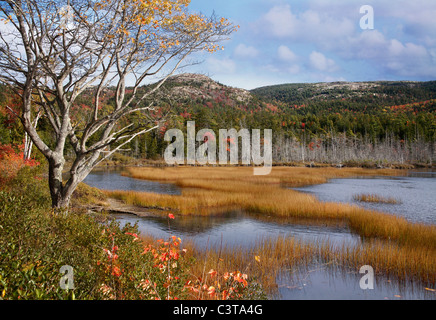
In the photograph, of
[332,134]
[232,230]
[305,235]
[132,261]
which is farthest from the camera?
[332,134]

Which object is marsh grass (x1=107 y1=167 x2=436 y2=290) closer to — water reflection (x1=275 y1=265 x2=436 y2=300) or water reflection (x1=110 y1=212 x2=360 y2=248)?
water reflection (x1=275 y1=265 x2=436 y2=300)

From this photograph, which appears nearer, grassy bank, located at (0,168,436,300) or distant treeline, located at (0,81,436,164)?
grassy bank, located at (0,168,436,300)

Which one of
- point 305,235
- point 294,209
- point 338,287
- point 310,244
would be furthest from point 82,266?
point 294,209

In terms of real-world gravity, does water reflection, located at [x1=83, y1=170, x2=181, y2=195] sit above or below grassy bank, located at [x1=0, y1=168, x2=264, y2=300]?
below

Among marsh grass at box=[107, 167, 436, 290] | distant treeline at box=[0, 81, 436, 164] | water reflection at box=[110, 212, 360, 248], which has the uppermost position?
distant treeline at box=[0, 81, 436, 164]

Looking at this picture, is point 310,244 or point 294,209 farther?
point 294,209

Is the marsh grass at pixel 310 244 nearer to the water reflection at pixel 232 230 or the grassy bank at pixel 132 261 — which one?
the grassy bank at pixel 132 261

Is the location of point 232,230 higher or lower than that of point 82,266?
lower

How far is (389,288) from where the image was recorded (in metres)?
6.78

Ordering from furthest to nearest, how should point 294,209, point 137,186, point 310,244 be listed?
point 137,186, point 294,209, point 310,244

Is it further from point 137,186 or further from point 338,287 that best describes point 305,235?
point 137,186

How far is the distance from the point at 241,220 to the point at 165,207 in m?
4.66

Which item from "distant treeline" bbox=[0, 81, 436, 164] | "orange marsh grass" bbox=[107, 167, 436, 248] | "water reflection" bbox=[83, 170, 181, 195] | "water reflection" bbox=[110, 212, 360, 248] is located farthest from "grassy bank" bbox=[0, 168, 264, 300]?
"distant treeline" bbox=[0, 81, 436, 164]
